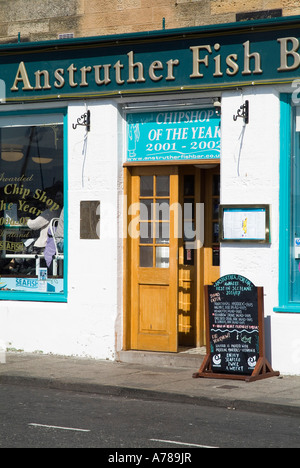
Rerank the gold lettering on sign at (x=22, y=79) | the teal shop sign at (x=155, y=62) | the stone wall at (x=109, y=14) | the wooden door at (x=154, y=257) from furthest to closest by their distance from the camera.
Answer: the gold lettering on sign at (x=22, y=79), the wooden door at (x=154, y=257), the stone wall at (x=109, y=14), the teal shop sign at (x=155, y=62)

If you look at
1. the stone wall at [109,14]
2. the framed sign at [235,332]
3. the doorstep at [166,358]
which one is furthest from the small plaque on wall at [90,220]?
the stone wall at [109,14]

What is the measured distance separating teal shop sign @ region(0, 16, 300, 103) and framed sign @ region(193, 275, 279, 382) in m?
2.88

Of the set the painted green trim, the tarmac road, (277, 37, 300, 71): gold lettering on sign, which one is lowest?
the tarmac road

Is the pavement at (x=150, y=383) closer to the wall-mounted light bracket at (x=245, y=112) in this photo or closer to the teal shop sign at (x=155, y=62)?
the wall-mounted light bracket at (x=245, y=112)

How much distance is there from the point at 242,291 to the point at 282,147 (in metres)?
2.08

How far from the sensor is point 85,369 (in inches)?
446

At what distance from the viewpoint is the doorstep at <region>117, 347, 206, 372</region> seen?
1154 cm

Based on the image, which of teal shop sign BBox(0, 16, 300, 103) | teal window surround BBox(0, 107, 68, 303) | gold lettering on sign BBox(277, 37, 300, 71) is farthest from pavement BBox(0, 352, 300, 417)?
gold lettering on sign BBox(277, 37, 300, 71)

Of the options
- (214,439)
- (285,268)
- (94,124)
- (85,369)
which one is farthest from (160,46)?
(214,439)

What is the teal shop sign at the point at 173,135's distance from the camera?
462 inches

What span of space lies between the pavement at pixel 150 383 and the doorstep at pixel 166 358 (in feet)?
0.29

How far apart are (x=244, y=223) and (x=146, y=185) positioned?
1795mm

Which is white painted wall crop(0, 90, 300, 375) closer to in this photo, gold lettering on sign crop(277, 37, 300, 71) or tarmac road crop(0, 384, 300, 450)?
gold lettering on sign crop(277, 37, 300, 71)

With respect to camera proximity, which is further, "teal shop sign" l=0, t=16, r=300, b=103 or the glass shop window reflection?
the glass shop window reflection
